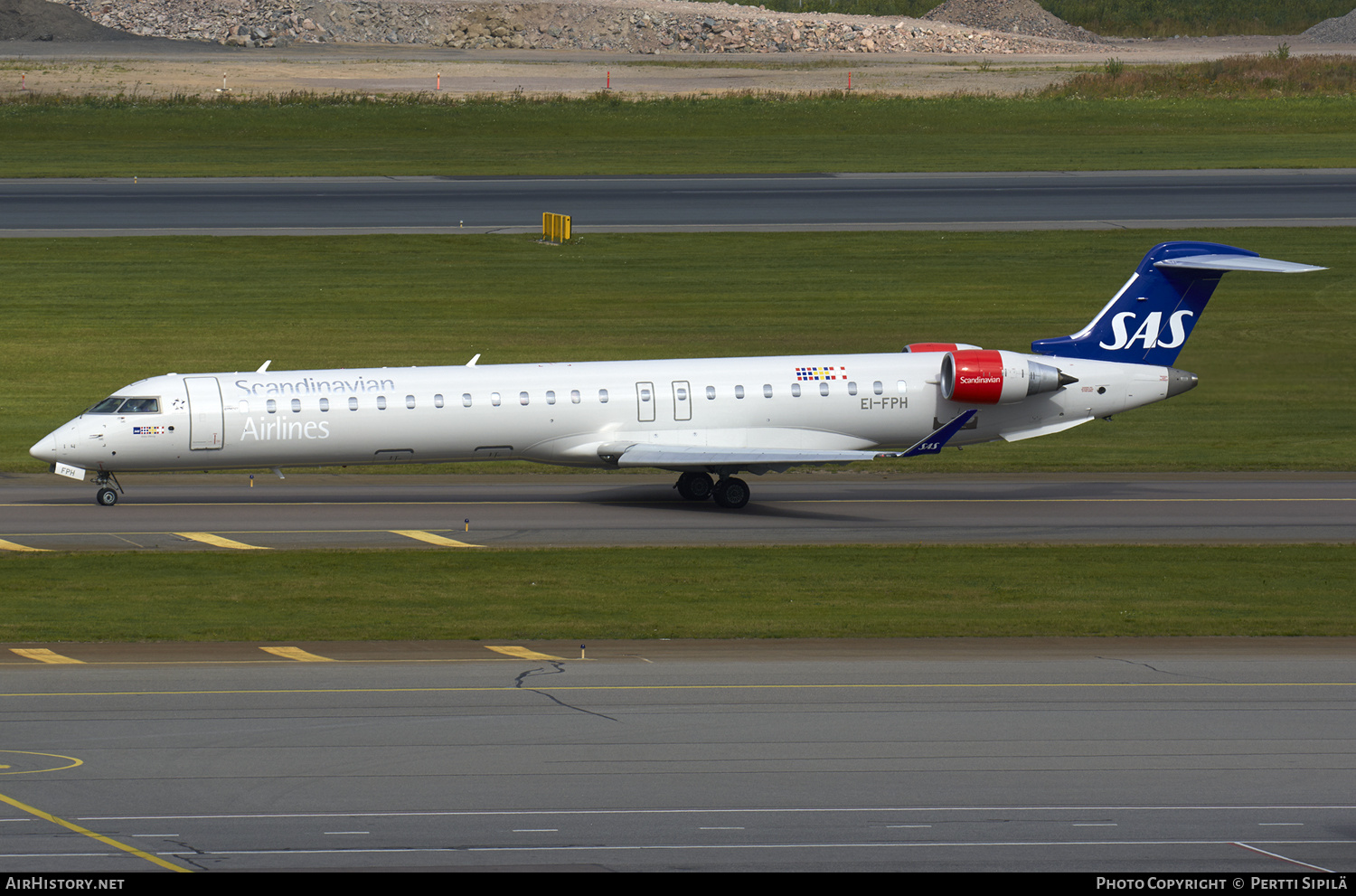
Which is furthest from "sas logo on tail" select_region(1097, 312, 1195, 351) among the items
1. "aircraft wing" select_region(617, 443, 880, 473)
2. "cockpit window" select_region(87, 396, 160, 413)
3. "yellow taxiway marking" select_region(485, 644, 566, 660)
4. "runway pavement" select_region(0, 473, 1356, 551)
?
"cockpit window" select_region(87, 396, 160, 413)

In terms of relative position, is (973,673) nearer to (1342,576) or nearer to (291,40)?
(1342,576)

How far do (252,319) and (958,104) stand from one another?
57.3 m

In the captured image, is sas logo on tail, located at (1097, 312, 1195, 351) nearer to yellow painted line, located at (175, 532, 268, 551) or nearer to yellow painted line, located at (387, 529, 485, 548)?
yellow painted line, located at (387, 529, 485, 548)

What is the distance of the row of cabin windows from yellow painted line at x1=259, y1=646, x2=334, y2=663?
36.1ft

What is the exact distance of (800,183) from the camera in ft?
252

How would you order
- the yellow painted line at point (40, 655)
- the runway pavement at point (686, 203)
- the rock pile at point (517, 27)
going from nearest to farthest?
the yellow painted line at point (40, 655)
the runway pavement at point (686, 203)
the rock pile at point (517, 27)

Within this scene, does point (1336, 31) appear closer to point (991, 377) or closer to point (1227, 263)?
point (1227, 263)

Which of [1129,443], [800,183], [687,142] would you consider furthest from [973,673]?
[687,142]

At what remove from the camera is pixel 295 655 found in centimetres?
2505

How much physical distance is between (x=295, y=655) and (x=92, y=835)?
785 centimetres

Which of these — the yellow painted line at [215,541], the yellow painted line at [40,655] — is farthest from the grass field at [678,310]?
the yellow painted line at [40,655]

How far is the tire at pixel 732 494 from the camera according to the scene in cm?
3734

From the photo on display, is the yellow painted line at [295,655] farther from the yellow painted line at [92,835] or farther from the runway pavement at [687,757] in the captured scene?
the yellow painted line at [92,835]

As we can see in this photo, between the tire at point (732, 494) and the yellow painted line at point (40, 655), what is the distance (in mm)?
16336
